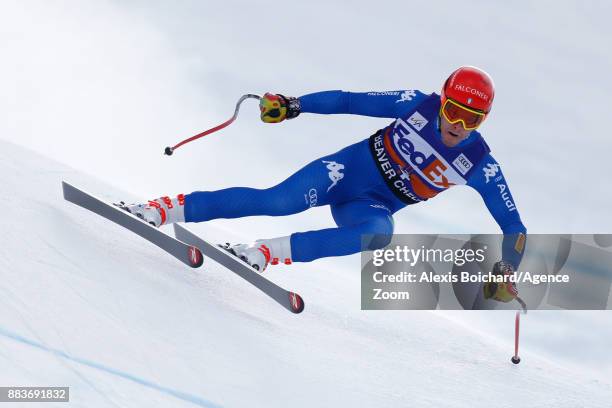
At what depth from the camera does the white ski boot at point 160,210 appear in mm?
4293

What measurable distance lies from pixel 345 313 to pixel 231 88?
569cm

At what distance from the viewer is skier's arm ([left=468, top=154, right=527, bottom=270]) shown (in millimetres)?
4516

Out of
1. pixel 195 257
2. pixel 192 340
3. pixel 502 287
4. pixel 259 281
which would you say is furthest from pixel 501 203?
pixel 192 340

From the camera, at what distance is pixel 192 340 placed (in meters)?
3.28

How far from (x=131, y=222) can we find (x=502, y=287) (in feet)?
5.93

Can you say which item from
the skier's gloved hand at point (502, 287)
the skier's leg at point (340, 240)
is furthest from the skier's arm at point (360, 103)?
A: the skier's gloved hand at point (502, 287)

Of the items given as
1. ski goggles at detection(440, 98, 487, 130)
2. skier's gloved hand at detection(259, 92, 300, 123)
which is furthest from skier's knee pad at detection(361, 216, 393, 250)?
skier's gloved hand at detection(259, 92, 300, 123)

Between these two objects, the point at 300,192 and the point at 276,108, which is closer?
the point at 300,192

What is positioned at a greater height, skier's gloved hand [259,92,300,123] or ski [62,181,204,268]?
skier's gloved hand [259,92,300,123]

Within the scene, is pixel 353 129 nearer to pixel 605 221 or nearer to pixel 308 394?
pixel 605 221

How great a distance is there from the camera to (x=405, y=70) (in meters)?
10.1

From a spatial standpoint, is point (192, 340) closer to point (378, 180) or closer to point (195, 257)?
point (195, 257)

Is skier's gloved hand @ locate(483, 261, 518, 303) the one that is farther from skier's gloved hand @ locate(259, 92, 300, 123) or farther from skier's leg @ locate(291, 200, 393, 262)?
skier's gloved hand @ locate(259, 92, 300, 123)

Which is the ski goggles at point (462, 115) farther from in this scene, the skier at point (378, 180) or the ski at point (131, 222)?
the ski at point (131, 222)
